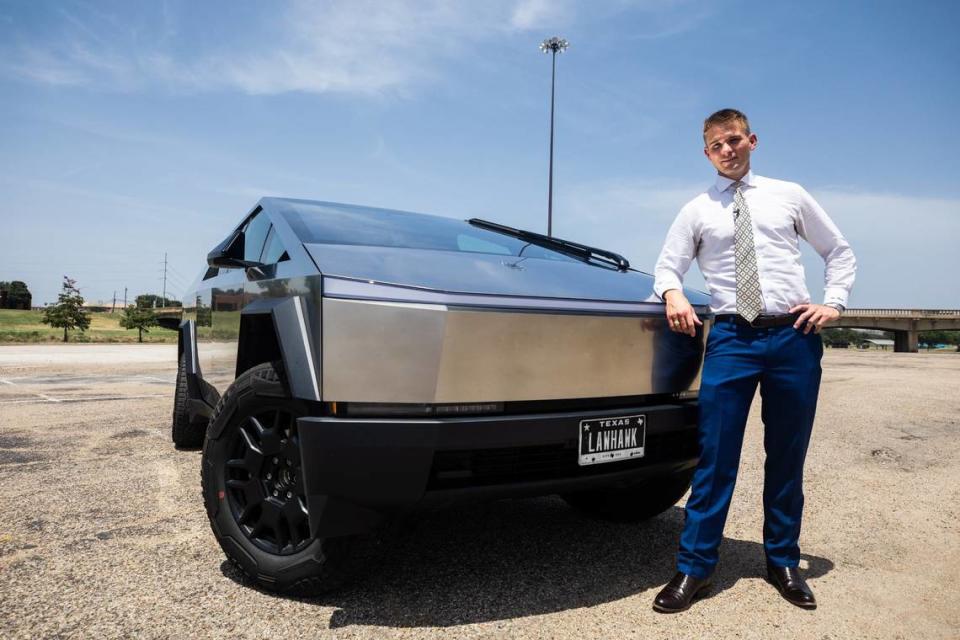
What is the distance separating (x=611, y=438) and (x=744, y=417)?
23.1 inches

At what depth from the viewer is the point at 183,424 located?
468 centimetres

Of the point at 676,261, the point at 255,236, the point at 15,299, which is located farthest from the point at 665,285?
the point at 15,299

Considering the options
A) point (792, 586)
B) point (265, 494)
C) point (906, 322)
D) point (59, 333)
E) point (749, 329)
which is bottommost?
point (59, 333)

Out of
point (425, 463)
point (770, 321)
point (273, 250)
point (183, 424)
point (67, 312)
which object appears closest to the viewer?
point (425, 463)

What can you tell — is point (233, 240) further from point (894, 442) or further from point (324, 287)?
point (894, 442)

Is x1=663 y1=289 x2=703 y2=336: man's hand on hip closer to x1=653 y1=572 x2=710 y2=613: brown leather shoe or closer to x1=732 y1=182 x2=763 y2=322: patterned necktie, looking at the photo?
x1=732 y1=182 x2=763 y2=322: patterned necktie

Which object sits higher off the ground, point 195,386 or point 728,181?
point 728,181

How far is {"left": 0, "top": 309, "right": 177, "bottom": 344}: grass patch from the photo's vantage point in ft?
116

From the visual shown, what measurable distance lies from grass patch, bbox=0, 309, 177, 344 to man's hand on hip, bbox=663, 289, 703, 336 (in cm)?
3753

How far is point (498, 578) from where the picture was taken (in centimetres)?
251

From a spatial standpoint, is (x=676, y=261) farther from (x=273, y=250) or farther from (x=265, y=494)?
(x=265, y=494)

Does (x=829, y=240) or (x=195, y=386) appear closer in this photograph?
(x=829, y=240)

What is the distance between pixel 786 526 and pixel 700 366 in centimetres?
68

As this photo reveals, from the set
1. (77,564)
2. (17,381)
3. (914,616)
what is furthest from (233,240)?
(17,381)
